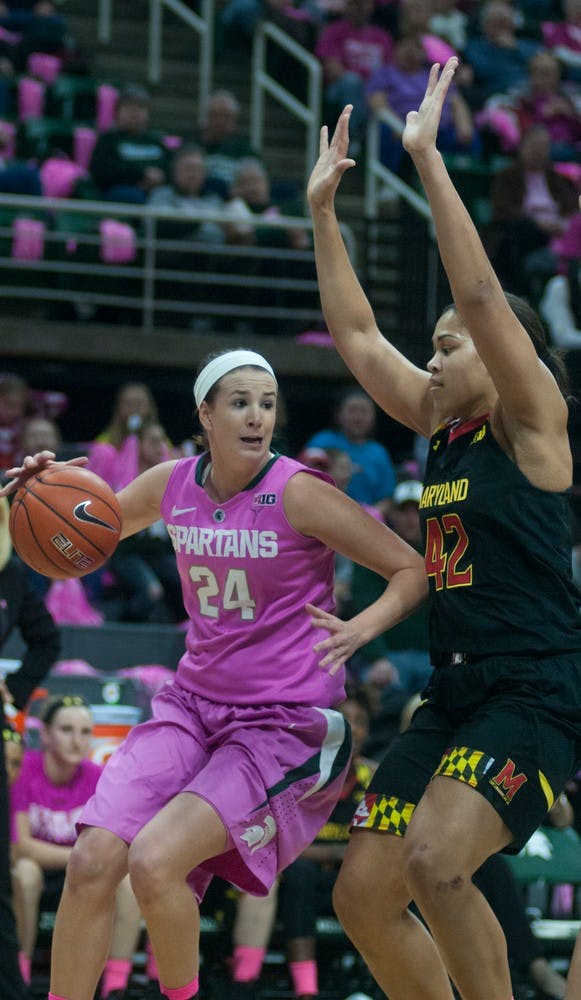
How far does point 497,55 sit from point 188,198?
483cm

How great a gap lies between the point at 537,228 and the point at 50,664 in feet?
22.7

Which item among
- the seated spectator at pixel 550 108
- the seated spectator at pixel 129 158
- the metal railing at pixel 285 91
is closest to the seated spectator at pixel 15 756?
the seated spectator at pixel 129 158

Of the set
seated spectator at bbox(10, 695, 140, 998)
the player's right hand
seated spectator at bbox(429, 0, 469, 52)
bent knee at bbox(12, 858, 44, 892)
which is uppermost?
seated spectator at bbox(429, 0, 469, 52)

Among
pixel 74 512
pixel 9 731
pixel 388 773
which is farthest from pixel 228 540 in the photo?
pixel 9 731

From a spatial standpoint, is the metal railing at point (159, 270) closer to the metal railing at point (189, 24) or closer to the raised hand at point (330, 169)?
the metal railing at point (189, 24)

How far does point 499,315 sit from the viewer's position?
4.48 metres

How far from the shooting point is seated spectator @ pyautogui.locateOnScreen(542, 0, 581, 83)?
16.3m

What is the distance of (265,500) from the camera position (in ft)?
16.6

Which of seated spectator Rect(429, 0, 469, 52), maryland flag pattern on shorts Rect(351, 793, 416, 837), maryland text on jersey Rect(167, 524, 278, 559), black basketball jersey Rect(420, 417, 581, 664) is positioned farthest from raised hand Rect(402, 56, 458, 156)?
seated spectator Rect(429, 0, 469, 52)

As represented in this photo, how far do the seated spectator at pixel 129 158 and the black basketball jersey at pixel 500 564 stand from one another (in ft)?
27.1

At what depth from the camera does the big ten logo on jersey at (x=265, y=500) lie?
5.05m

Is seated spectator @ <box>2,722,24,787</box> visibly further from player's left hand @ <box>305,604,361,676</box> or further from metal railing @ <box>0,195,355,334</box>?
metal railing @ <box>0,195,355,334</box>

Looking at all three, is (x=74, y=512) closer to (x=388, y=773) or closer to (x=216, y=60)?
(x=388, y=773)

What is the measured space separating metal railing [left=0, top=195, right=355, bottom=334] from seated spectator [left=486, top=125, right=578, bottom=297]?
124 centimetres
